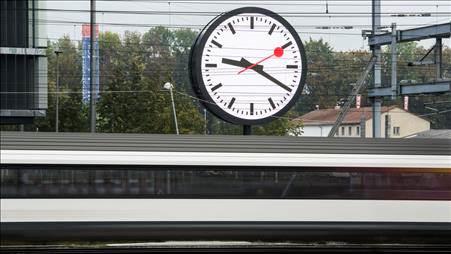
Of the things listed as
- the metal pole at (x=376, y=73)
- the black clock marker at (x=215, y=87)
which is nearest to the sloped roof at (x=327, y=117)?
the metal pole at (x=376, y=73)

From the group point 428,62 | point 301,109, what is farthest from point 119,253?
point 301,109

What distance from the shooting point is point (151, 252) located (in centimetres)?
1076

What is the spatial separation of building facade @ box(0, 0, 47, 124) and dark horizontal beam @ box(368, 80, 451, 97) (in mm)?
13942

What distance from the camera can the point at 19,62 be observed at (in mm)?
28438

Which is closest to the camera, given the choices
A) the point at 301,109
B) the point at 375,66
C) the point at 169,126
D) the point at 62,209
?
the point at 62,209

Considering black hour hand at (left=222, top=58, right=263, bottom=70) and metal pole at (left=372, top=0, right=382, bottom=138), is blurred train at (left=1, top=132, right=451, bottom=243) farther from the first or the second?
metal pole at (left=372, top=0, right=382, bottom=138)

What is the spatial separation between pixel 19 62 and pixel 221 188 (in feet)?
66.0

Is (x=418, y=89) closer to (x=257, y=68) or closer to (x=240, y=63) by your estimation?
(x=257, y=68)

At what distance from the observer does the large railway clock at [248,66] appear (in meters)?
14.7

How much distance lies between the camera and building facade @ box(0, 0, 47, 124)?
27.6 m

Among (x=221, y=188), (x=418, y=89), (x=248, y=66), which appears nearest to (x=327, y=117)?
(x=418, y=89)

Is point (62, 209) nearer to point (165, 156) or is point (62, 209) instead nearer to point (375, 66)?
point (165, 156)

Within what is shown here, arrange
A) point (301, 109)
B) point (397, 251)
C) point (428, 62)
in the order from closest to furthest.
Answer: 1. point (397, 251)
2. point (428, 62)
3. point (301, 109)

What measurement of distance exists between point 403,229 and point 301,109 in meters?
66.8
